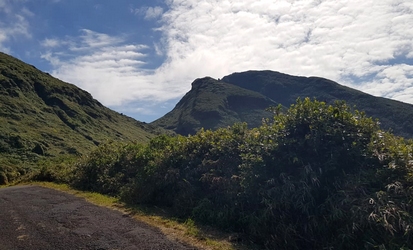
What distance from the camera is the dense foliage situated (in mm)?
6457

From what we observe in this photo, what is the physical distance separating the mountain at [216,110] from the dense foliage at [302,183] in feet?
230

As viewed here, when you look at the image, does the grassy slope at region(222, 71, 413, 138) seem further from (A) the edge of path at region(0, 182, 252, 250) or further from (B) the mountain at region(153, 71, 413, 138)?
(A) the edge of path at region(0, 182, 252, 250)

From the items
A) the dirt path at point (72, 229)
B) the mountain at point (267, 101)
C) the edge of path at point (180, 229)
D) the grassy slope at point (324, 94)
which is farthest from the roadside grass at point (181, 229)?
the mountain at point (267, 101)

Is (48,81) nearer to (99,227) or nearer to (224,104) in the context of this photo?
(224,104)

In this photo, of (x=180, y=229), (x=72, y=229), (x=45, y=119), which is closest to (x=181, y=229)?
(x=180, y=229)

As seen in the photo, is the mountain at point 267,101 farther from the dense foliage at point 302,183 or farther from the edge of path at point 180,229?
the edge of path at point 180,229

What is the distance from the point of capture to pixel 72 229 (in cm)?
866

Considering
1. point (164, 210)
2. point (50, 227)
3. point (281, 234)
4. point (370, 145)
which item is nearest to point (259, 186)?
point (281, 234)

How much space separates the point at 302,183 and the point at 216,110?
89.4 metres

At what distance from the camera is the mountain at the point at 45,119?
4497cm

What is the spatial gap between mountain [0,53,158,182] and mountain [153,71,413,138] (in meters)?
22.1

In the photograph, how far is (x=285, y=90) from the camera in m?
130

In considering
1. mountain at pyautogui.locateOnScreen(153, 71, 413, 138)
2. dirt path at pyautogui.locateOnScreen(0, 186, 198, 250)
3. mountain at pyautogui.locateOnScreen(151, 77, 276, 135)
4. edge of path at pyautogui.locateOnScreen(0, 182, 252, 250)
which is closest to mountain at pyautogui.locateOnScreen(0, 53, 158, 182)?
mountain at pyautogui.locateOnScreen(151, 77, 276, 135)

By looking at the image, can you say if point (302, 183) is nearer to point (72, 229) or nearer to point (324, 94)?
point (72, 229)
